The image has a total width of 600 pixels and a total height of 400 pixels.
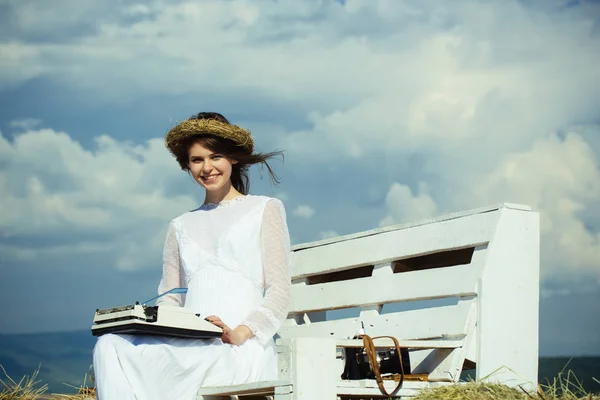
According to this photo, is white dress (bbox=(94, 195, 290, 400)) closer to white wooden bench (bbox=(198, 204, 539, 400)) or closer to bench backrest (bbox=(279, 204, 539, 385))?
white wooden bench (bbox=(198, 204, 539, 400))

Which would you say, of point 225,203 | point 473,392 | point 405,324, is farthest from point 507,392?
point 225,203

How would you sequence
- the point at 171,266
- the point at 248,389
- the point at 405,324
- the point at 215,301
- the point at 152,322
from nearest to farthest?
the point at 248,389 → the point at 152,322 → the point at 215,301 → the point at 405,324 → the point at 171,266

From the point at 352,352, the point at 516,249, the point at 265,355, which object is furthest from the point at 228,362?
the point at 516,249

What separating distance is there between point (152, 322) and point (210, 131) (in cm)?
122

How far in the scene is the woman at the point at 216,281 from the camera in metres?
3.72

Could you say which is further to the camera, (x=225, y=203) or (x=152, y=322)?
(x=225, y=203)

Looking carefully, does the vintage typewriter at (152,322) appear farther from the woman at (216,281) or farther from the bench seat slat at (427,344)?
the bench seat slat at (427,344)

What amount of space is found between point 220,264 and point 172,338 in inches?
27.7

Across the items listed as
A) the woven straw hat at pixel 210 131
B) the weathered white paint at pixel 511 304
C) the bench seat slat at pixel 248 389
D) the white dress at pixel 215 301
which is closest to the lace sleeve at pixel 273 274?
the white dress at pixel 215 301

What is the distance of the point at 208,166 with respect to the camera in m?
4.57

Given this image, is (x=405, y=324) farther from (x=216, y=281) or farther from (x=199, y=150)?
(x=199, y=150)

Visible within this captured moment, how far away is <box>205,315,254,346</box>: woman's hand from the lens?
13.0ft

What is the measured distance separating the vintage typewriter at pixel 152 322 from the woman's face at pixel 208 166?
3.18 ft

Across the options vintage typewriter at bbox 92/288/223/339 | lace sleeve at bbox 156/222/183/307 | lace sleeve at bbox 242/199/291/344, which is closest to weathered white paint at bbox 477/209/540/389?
lace sleeve at bbox 242/199/291/344
